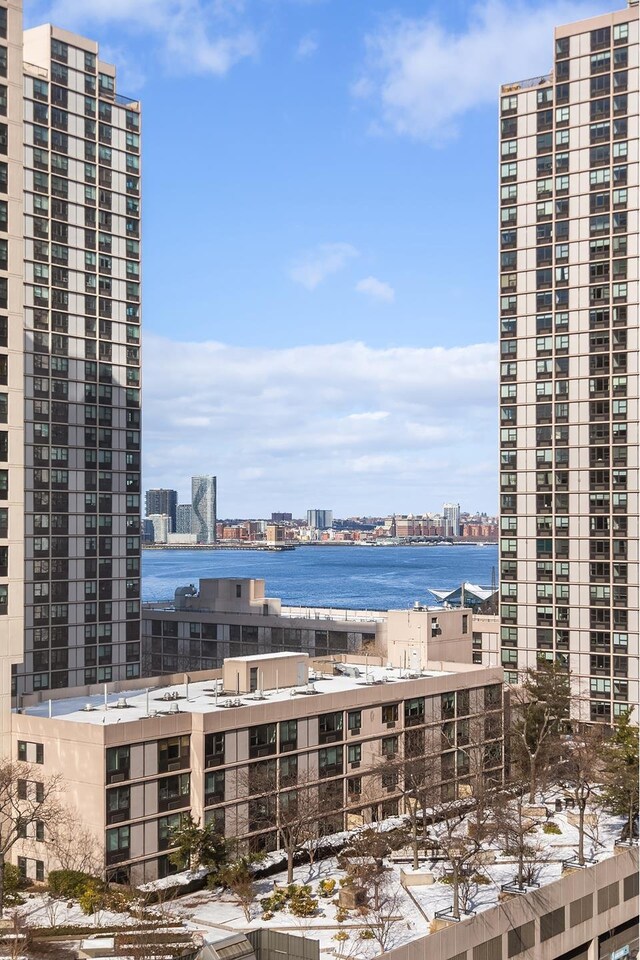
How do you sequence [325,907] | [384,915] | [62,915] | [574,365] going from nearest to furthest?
[62,915]
[384,915]
[325,907]
[574,365]

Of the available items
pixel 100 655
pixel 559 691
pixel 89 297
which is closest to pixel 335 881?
pixel 559 691

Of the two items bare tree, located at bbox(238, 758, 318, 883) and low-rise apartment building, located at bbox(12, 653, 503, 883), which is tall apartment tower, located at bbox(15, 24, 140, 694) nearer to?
low-rise apartment building, located at bbox(12, 653, 503, 883)

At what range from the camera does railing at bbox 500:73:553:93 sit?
340 feet

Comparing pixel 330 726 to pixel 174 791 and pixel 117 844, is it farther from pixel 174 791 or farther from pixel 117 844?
pixel 117 844

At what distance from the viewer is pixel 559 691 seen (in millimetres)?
87125

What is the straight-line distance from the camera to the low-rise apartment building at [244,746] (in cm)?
5962

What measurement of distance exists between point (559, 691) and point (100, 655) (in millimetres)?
43148

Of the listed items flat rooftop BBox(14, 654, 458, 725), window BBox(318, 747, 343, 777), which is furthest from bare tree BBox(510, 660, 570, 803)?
window BBox(318, 747, 343, 777)

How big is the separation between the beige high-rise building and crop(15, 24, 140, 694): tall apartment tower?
104 millimetres

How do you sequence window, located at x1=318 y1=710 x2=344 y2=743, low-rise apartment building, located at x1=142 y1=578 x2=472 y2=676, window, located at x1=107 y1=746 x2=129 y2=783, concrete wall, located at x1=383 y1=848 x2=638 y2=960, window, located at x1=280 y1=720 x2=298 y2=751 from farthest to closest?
low-rise apartment building, located at x1=142 y1=578 x2=472 y2=676 → window, located at x1=318 y1=710 x2=344 y2=743 → window, located at x1=280 y1=720 x2=298 y2=751 → window, located at x1=107 y1=746 x2=129 y2=783 → concrete wall, located at x1=383 y1=848 x2=638 y2=960

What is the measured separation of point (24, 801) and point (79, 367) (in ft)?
173

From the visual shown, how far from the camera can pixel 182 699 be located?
71.1m

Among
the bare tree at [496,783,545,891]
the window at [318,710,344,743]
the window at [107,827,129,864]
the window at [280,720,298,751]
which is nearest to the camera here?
the window at [107,827,129,864]

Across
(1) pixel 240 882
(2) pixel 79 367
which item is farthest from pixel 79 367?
(1) pixel 240 882
